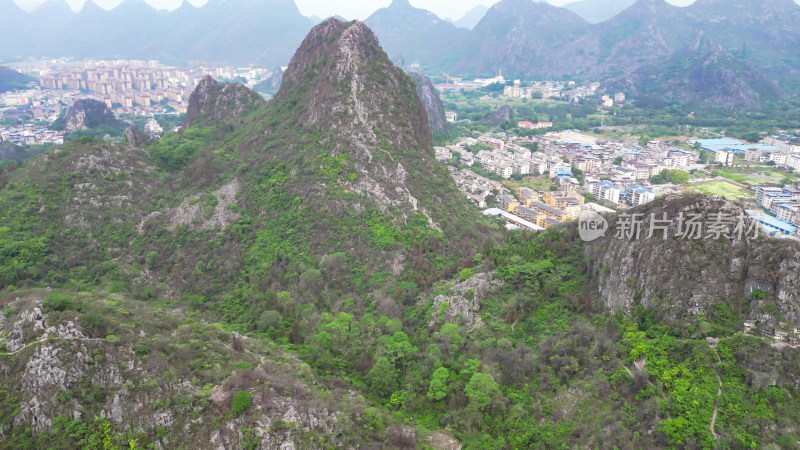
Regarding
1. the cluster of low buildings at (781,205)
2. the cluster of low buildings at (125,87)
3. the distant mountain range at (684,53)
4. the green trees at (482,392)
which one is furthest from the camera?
the distant mountain range at (684,53)

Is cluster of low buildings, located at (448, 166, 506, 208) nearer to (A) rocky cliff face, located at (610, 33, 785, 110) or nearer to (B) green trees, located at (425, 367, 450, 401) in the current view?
(B) green trees, located at (425, 367, 450, 401)

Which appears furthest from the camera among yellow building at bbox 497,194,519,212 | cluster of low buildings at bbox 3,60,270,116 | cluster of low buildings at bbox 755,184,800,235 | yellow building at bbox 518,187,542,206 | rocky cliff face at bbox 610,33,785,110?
cluster of low buildings at bbox 3,60,270,116

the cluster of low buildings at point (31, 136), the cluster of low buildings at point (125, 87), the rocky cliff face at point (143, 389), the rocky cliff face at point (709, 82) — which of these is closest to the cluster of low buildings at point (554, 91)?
the rocky cliff face at point (709, 82)

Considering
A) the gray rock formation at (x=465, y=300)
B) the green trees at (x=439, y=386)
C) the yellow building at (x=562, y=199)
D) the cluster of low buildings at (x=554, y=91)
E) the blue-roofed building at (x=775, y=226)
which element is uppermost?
the cluster of low buildings at (x=554, y=91)

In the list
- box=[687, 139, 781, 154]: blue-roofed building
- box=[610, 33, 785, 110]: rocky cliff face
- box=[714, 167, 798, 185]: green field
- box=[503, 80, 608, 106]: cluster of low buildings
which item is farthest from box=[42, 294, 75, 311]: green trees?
box=[503, 80, 608, 106]: cluster of low buildings

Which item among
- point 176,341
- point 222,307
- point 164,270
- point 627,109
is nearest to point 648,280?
point 176,341

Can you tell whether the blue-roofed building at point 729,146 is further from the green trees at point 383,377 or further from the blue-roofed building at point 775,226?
the green trees at point 383,377
